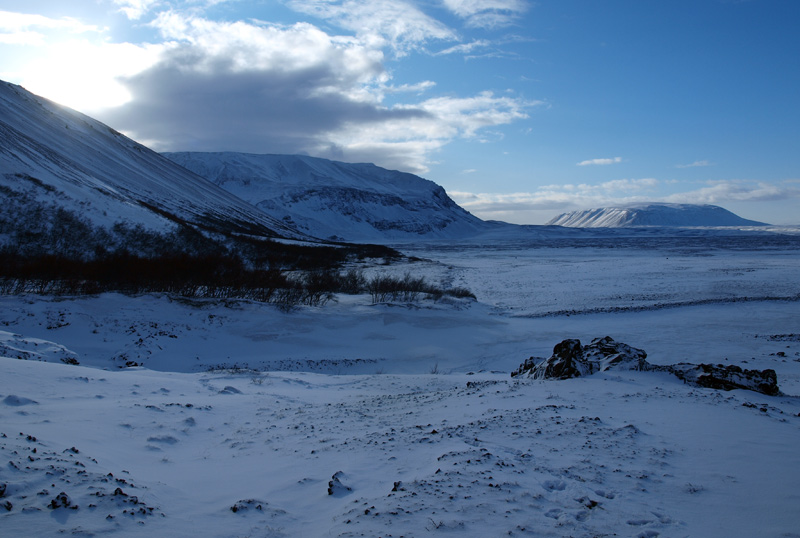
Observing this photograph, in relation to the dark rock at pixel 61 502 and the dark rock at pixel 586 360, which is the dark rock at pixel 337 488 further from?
the dark rock at pixel 586 360

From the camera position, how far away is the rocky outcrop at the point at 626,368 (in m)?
9.73

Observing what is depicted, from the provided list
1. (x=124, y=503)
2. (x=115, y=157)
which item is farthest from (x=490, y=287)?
(x=115, y=157)

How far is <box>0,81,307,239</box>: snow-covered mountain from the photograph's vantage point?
42.4 m

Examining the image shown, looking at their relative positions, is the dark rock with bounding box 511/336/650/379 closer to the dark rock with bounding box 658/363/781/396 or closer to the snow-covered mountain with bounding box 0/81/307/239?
the dark rock with bounding box 658/363/781/396

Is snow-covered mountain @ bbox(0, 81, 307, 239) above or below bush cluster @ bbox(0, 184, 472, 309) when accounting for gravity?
above

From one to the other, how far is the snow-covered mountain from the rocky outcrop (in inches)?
1624

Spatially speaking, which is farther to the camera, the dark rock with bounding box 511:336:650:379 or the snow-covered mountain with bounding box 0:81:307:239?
the snow-covered mountain with bounding box 0:81:307:239

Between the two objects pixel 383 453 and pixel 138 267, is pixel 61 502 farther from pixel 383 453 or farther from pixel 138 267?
pixel 138 267

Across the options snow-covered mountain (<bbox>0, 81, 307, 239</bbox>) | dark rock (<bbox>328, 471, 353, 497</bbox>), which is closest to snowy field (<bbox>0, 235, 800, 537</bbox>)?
dark rock (<bbox>328, 471, 353, 497</bbox>)

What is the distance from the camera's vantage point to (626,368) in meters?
11.2

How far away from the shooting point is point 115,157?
262ft

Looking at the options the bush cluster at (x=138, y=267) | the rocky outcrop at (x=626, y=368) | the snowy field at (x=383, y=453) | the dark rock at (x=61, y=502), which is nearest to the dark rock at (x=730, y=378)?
the rocky outcrop at (x=626, y=368)

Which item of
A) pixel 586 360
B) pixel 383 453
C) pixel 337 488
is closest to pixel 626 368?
pixel 586 360

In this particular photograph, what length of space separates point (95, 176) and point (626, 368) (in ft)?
224
